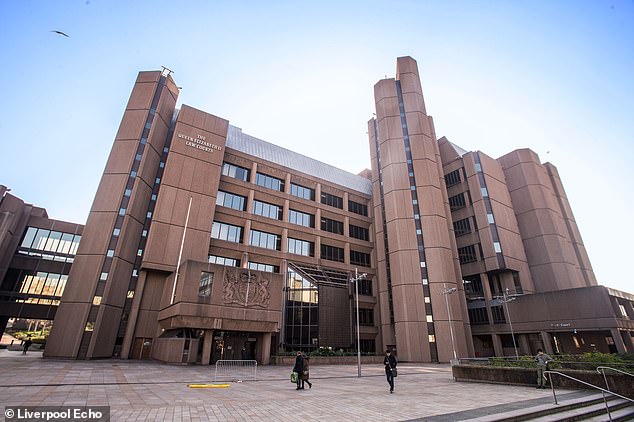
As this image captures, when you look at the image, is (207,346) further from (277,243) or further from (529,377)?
(529,377)

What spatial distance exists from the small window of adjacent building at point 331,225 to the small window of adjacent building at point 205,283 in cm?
2476

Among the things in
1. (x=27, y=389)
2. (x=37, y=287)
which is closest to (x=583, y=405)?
(x=27, y=389)

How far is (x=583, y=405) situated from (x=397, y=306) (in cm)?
3190

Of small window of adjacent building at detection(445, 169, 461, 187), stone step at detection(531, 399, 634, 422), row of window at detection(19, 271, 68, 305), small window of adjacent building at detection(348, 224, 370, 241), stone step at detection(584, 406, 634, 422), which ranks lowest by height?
stone step at detection(584, 406, 634, 422)

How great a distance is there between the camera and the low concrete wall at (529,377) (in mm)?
11883

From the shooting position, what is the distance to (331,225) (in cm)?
5134

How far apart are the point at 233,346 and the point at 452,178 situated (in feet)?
148

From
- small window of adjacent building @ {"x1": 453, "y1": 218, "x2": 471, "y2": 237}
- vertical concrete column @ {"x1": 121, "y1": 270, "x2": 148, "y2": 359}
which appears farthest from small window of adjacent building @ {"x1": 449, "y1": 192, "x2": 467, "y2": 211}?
vertical concrete column @ {"x1": 121, "y1": 270, "x2": 148, "y2": 359}

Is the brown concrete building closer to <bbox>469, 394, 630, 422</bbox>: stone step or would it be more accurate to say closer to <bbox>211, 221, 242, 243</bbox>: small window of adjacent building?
<bbox>211, 221, 242, 243</bbox>: small window of adjacent building

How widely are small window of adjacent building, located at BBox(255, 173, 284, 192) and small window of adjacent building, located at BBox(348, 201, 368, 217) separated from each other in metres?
13.4

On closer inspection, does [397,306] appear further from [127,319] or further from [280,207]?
[127,319]

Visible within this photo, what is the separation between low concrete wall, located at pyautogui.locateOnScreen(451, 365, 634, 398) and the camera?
468 inches

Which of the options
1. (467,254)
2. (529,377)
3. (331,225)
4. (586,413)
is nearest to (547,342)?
(467,254)

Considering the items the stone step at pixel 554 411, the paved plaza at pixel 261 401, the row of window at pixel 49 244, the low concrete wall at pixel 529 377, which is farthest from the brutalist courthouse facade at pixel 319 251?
the row of window at pixel 49 244
